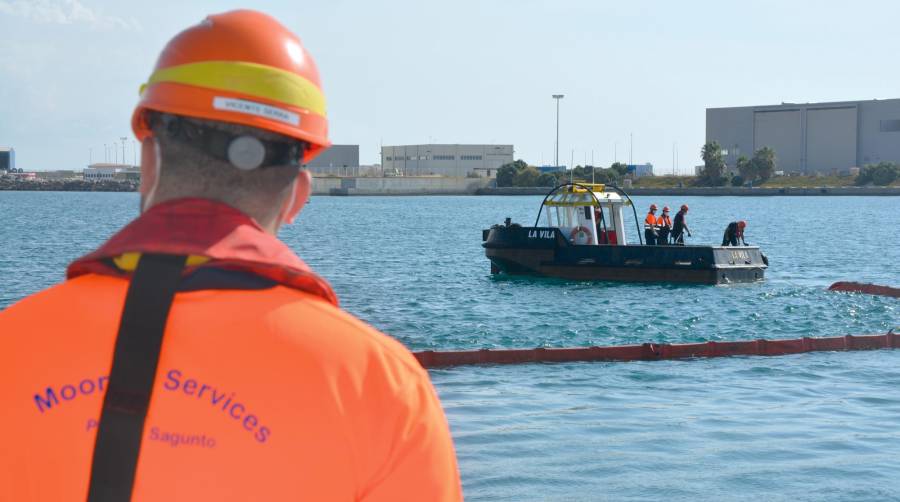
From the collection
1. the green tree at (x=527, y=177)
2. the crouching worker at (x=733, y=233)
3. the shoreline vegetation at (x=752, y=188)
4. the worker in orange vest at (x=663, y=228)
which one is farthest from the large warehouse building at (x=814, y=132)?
the worker in orange vest at (x=663, y=228)

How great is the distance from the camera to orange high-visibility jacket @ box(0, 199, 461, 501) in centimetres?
162

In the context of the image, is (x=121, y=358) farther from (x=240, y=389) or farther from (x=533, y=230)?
(x=533, y=230)

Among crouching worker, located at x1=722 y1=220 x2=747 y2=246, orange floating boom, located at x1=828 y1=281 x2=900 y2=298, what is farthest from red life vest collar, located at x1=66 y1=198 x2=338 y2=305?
crouching worker, located at x1=722 y1=220 x2=747 y2=246

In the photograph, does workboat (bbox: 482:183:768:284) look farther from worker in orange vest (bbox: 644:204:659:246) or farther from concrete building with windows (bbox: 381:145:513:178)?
concrete building with windows (bbox: 381:145:513:178)

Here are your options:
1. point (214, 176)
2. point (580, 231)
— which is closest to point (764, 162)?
point (580, 231)

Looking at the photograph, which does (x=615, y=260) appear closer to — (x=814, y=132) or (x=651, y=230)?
(x=651, y=230)

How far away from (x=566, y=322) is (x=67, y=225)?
58158 mm

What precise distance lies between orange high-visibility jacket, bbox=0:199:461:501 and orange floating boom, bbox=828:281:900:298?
87.5 feet

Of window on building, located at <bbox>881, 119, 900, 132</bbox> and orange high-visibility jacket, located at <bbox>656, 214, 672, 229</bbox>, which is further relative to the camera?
window on building, located at <bbox>881, 119, 900, 132</bbox>

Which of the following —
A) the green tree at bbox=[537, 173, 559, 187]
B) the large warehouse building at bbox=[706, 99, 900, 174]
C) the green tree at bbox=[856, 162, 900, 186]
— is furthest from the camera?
the green tree at bbox=[537, 173, 559, 187]

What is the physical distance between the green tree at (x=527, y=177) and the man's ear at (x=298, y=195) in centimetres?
16915

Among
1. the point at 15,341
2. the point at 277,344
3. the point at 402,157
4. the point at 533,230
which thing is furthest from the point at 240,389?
the point at 402,157

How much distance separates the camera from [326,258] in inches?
1864

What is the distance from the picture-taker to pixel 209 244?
1.66 meters
